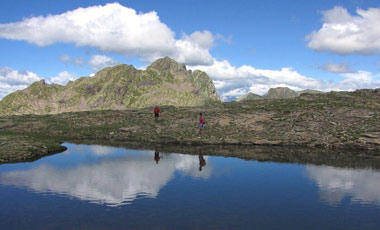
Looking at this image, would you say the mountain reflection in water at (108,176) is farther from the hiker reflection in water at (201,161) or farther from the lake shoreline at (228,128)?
the lake shoreline at (228,128)

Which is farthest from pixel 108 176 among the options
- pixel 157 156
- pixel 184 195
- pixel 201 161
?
pixel 201 161

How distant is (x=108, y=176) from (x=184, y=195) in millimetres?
8723

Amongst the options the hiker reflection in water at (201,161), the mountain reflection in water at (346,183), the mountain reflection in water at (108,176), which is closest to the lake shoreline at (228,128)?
the mountain reflection in water at (108,176)

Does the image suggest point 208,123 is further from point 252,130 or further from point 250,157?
point 250,157

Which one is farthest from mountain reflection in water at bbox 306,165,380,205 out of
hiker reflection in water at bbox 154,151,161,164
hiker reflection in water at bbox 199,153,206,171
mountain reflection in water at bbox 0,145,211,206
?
hiker reflection in water at bbox 154,151,161,164

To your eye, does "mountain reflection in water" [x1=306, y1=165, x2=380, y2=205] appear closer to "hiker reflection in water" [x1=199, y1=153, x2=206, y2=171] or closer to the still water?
the still water

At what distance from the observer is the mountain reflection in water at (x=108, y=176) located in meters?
22.0

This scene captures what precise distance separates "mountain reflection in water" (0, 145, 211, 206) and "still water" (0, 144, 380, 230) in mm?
74

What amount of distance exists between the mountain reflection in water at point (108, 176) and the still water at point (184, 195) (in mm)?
74

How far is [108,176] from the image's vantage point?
26906 mm

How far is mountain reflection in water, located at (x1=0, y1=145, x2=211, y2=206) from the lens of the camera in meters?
22.0

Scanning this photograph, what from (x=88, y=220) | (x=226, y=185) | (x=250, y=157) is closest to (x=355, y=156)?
(x=250, y=157)

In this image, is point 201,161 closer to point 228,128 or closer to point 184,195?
point 184,195

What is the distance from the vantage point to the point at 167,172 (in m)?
28.2
